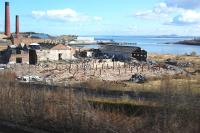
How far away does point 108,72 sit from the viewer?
63.2 metres

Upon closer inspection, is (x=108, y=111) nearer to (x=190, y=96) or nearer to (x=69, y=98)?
(x=69, y=98)

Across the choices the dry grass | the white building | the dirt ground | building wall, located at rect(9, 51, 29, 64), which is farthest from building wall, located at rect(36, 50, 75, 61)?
the dry grass

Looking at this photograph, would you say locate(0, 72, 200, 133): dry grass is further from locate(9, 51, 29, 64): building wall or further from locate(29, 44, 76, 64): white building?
locate(9, 51, 29, 64): building wall

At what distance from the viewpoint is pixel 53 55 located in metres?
84.6

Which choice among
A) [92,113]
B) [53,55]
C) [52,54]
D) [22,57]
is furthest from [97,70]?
[92,113]

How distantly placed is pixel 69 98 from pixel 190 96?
10.9 ft

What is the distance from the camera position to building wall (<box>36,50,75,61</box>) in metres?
81.4

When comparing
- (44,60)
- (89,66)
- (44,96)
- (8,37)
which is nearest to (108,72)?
(89,66)

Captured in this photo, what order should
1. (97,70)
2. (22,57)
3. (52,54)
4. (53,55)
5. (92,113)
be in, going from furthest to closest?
(53,55)
(52,54)
(22,57)
(97,70)
(92,113)

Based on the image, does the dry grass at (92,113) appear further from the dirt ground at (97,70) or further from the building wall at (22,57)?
the building wall at (22,57)

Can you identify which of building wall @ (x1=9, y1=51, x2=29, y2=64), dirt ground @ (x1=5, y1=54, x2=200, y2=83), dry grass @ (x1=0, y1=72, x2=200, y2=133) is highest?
dry grass @ (x1=0, y1=72, x2=200, y2=133)

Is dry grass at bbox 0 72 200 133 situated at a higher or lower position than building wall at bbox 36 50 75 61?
higher

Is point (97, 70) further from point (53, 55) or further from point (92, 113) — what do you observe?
point (92, 113)

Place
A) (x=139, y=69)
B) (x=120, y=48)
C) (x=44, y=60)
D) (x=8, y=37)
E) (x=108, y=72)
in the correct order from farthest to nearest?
(x=8, y=37) → (x=120, y=48) → (x=44, y=60) → (x=139, y=69) → (x=108, y=72)
